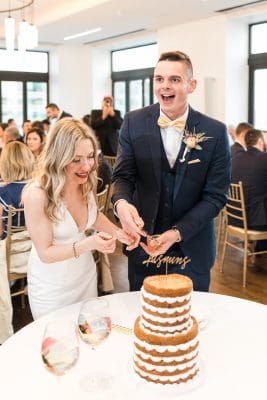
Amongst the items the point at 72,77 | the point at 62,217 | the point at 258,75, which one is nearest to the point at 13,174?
the point at 62,217

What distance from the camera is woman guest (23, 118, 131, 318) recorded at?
2232 millimetres

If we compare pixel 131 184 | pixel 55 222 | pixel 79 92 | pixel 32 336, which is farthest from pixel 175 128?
pixel 79 92

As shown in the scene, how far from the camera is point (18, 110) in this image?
14.2 metres

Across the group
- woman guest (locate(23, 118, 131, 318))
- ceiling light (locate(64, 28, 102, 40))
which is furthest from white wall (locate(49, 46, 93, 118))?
woman guest (locate(23, 118, 131, 318))

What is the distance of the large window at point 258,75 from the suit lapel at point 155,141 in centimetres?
750

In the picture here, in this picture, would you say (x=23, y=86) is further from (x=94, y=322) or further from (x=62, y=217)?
(x=94, y=322)

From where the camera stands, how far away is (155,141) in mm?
2318

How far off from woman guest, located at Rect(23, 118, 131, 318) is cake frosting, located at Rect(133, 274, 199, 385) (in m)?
0.79

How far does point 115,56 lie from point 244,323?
12.8 meters

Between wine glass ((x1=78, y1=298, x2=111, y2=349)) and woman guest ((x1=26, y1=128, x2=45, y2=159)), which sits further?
woman guest ((x1=26, y1=128, x2=45, y2=159))

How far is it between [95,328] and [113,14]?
29.0ft

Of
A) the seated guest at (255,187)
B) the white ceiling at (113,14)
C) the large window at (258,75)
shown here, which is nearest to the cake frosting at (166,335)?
the seated guest at (255,187)

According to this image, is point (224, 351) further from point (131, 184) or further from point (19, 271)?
point (19, 271)

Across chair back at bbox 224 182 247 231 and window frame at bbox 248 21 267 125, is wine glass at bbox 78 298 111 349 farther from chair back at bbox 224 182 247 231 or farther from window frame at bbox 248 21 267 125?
window frame at bbox 248 21 267 125
